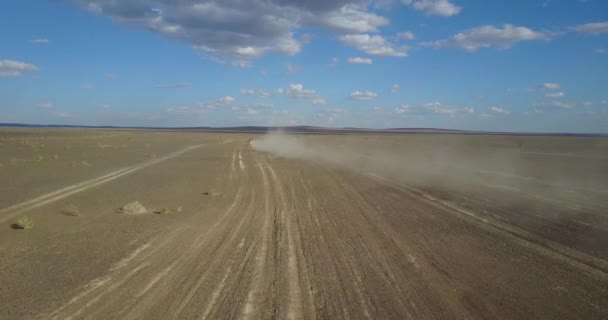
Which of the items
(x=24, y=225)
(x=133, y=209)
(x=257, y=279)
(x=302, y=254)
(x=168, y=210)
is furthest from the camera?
(x=168, y=210)

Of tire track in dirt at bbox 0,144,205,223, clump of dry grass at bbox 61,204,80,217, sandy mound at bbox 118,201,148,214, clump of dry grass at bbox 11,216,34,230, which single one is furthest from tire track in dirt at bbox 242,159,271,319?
tire track in dirt at bbox 0,144,205,223

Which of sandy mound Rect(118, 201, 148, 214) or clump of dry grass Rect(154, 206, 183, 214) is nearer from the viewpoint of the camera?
sandy mound Rect(118, 201, 148, 214)

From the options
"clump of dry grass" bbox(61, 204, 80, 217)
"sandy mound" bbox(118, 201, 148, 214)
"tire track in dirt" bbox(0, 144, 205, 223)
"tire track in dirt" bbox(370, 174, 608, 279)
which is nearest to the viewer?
"tire track in dirt" bbox(370, 174, 608, 279)

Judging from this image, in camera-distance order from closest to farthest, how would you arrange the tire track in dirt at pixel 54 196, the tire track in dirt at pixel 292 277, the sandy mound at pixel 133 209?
the tire track in dirt at pixel 292 277
the tire track in dirt at pixel 54 196
the sandy mound at pixel 133 209

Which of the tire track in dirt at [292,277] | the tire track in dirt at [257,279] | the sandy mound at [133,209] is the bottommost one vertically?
the sandy mound at [133,209]

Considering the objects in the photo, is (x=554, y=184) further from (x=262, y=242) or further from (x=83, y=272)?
(x=83, y=272)

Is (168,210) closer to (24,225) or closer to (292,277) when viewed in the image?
(24,225)

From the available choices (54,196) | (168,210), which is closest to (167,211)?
(168,210)

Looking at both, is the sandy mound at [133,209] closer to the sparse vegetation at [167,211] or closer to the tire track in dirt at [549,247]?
the sparse vegetation at [167,211]

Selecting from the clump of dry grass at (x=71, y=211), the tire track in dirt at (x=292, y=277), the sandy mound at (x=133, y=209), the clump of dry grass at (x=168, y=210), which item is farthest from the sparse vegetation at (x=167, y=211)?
the tire track in dirt at (x=292, y=277)

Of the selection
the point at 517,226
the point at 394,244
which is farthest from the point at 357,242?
the point at 517,226

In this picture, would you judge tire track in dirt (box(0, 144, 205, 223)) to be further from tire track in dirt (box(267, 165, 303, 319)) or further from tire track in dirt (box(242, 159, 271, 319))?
tire track in dirt (box(267, 165, 303, 319))
